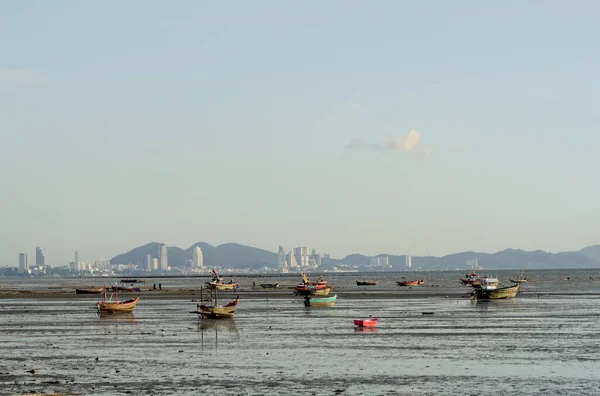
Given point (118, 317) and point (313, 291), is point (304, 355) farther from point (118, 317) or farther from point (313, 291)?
point (313, 291)

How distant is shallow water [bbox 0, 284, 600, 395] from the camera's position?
36906 mm

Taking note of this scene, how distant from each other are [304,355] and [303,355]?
0.17 ft

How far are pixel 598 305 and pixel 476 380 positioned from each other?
198 ft

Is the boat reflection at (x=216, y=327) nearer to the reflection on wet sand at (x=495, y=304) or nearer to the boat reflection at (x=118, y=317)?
the boat reflection at (x=118, y=317)

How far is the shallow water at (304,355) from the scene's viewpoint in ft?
121

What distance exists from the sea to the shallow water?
0.06 m

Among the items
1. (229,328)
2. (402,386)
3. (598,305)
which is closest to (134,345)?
(229,328)

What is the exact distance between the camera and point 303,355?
46938mm

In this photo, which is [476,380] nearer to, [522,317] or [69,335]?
[69,335]

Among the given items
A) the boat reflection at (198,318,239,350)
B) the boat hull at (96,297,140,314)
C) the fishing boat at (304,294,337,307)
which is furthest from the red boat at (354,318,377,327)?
the fishing boat at (304,294,337,307)

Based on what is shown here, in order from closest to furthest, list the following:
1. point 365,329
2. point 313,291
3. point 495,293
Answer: point 365,329
point 495,293
point 313,291

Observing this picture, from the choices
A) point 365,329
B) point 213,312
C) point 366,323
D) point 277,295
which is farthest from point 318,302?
point 277,295

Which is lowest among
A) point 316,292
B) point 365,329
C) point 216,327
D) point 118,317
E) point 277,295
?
point 365,329

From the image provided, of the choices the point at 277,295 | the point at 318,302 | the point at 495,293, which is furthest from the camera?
the point at 277,295
